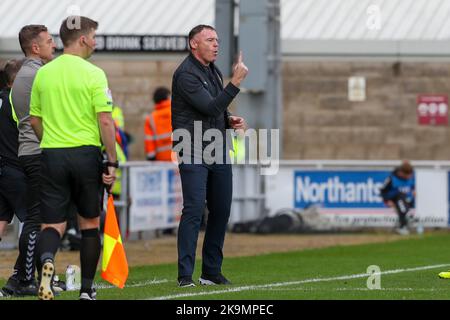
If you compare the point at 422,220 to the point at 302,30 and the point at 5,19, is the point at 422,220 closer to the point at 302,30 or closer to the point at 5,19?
the point at 302,30

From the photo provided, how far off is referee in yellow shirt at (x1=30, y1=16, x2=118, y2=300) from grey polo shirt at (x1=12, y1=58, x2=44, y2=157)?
1.04 m

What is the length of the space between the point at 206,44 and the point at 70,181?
222 cm

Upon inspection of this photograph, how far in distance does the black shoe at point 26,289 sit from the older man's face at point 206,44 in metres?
2.22

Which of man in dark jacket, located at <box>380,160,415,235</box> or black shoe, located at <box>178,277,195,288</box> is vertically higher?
man in dark jacket, located at <box>380,160,415,235</box>

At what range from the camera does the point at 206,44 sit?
1144cm

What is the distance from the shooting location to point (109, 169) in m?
9.72

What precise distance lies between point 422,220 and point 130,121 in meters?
8.18

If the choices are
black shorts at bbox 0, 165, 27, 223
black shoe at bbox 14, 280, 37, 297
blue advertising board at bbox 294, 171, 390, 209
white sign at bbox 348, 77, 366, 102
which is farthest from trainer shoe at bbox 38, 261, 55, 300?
white sign at bbox 348, 77, 366, 102

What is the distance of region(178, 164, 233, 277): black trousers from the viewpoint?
11.3 m

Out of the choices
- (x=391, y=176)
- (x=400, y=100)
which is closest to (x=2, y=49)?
(x=400, y=100)

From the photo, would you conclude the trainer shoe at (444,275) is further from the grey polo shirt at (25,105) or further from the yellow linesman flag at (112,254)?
the grey polo shirt at (25,105)

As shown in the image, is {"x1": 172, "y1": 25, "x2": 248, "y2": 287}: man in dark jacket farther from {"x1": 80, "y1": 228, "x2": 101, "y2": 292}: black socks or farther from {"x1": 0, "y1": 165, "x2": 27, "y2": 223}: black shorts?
{"x1": 80, "y1": 228, "x2": 101, "y2": 292}: black socks

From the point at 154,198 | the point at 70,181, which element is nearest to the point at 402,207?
the point at 154,198

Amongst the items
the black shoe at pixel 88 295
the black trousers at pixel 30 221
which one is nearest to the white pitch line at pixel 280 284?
the black shoe at pixel 88 295
